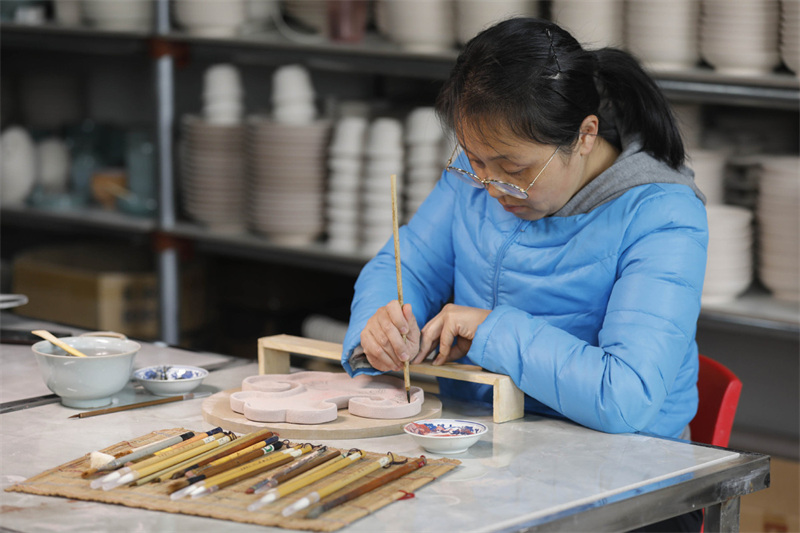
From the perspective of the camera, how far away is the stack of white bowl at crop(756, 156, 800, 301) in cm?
250

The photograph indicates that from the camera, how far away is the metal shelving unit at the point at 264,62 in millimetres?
2541

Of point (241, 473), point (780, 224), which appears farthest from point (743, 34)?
point (241, 473)

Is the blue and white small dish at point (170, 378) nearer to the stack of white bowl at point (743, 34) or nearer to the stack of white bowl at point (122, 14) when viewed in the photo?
→ the stack of white bowl at point (743, 34)

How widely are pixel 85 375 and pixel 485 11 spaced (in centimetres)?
163

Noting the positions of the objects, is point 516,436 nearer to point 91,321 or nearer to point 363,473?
point 363,473

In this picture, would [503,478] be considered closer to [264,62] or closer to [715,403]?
[715,403]

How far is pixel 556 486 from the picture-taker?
126 centimetres

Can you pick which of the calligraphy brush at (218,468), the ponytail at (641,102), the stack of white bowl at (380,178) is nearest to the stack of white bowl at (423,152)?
the stack of white bowl at (380,178)

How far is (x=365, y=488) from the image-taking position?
1.20 meters

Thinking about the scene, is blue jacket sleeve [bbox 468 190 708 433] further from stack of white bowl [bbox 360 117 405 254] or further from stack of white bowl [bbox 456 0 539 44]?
stack of white bowl [bbox 360 117 405 254]

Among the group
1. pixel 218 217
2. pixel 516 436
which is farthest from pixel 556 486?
pixel 218 217

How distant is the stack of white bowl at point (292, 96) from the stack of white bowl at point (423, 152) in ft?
1.29

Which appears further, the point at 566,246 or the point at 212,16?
the point at 212,16

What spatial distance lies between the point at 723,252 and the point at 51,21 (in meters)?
2.63
